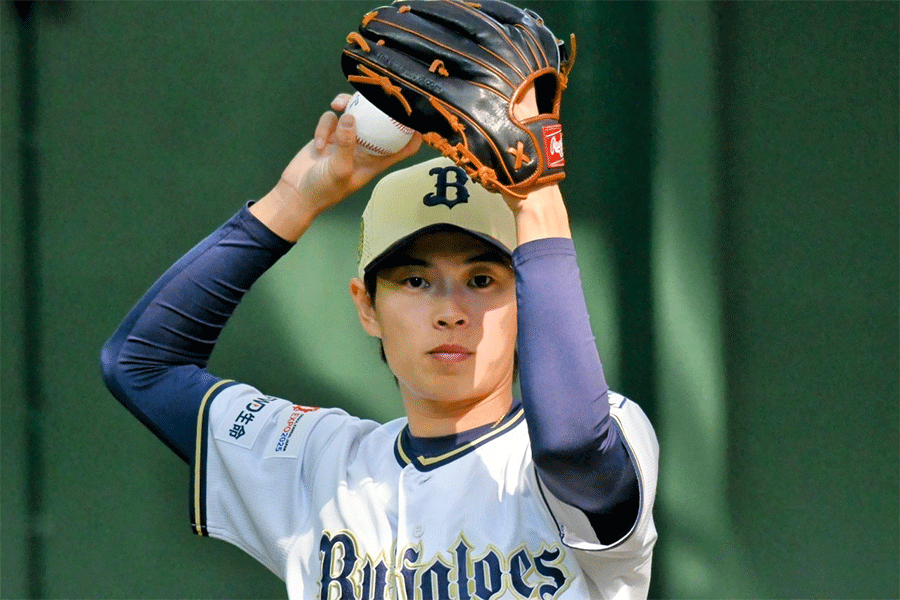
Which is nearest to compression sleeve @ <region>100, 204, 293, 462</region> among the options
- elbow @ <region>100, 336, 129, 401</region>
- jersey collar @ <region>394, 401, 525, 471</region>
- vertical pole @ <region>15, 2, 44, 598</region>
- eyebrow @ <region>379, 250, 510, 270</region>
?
elbow @ <region>100, 336, 129, 401</region>

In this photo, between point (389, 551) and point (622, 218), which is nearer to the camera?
point (389, 551)

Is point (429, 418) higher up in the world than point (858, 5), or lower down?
lower down

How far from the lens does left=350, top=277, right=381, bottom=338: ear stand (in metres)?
1.74

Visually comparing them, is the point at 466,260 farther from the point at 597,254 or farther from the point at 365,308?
the point at 597,254

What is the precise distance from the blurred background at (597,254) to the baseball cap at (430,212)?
1.01m

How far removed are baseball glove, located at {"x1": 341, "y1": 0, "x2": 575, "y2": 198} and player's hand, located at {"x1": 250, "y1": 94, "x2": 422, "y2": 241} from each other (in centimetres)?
25

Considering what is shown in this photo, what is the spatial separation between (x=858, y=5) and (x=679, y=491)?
1.33 m

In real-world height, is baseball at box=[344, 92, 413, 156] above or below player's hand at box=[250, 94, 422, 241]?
above

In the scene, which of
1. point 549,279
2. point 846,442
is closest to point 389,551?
point 549,279

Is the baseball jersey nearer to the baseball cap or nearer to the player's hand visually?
the player's hand

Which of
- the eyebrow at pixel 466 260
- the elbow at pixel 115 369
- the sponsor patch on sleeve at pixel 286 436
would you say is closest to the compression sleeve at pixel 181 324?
the elbow at pixel 115 369

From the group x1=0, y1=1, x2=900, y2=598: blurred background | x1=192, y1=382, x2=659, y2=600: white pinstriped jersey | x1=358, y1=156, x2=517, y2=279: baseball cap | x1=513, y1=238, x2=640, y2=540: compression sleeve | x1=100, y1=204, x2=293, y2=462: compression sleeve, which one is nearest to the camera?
x1=513, y1=238, x2=640, y2=540: compression sleeve

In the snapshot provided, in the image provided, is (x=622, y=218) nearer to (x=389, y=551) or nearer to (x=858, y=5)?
(x=858, y=5)

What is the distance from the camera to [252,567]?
2.68 meters
